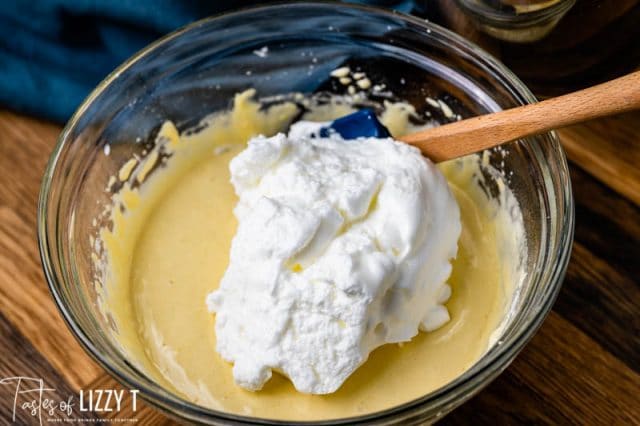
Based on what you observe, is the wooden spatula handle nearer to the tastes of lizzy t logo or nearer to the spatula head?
the spatula head

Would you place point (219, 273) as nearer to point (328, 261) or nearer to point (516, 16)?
point (328, 261)

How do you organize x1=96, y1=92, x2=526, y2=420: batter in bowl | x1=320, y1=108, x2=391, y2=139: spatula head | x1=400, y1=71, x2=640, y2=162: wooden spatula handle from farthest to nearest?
x1=320, y1=108, x2=391, y2=139: spatula head
x1=96, y1=92, x2=526, y2=420: batter in bowl
x1=400, y1=71, x2=640, y2=162: wooden spatula handle

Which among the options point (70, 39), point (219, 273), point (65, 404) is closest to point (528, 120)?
point (219, 273)

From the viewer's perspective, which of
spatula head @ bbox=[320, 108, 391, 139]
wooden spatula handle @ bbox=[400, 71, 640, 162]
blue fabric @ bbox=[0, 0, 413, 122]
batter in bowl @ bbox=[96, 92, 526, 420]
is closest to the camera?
wooden spatula handle @ bbox=[400, 71, 640, 162]

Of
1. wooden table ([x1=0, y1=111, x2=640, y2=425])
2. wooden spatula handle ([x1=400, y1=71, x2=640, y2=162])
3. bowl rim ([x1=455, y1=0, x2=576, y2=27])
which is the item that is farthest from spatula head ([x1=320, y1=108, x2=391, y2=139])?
wooden table ([x1=0, y1=111, x2=640, y2=425])

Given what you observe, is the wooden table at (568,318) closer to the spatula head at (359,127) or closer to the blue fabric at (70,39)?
the blue fabric at (70,39)

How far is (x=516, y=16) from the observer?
1756mm

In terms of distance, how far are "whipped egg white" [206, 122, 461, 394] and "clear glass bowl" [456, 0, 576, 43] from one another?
1.31 ft

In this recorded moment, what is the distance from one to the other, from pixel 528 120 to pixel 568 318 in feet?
1.54

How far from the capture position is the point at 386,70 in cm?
189

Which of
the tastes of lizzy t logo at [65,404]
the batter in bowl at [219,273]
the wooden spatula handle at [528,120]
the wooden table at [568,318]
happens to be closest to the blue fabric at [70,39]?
the wooden table at [568,318]

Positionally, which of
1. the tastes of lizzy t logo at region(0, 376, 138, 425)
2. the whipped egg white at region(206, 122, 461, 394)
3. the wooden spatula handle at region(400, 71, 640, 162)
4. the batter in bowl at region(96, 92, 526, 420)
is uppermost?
the wooden spatula handle at region(400, 71, 640, 162)

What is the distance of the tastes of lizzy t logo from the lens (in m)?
1.60

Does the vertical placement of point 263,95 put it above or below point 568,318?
above
